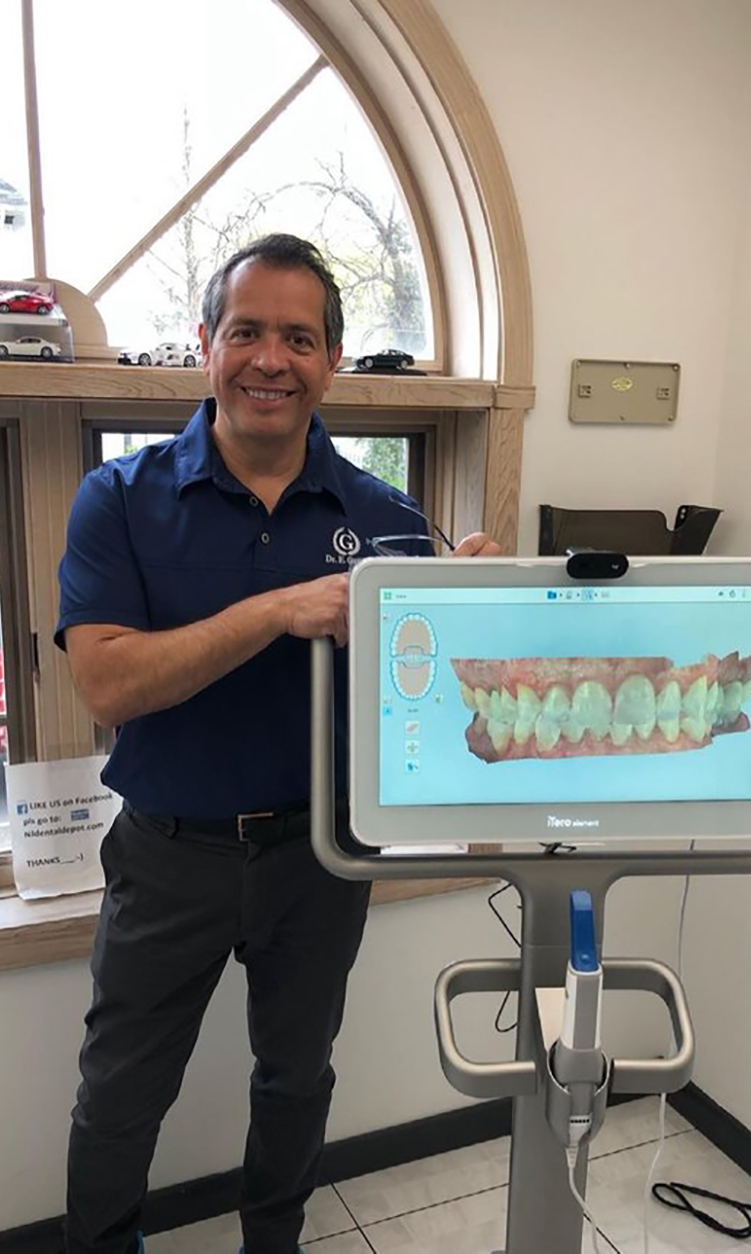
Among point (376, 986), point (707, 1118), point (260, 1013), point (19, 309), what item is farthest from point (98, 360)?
point (707, 1118)

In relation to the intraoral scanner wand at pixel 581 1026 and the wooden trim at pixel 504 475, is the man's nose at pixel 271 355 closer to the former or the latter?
the wooden trim at pixel 504 475

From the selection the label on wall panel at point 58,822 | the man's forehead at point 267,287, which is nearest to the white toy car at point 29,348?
the man's forehead at point 267,287

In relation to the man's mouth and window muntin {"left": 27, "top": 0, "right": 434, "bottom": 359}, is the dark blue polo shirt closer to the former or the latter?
the man's mouth

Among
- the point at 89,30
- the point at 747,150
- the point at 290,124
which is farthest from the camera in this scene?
the point at 747,150

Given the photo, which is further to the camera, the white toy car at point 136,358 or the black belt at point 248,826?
the white toy car at point 136,358

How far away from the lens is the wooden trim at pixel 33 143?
1.56 m

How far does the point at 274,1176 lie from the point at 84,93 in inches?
70.4

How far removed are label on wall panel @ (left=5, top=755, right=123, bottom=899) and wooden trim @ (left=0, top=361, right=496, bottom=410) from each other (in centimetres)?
63

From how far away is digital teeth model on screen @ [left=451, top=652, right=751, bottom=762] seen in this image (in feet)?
3.00

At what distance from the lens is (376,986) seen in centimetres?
192

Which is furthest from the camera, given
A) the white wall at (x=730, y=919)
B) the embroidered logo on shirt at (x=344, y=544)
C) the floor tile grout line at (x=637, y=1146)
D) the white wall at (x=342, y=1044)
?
the floor tile grout line at (x=637, y=1146)

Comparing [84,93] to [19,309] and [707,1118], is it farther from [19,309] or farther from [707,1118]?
[707,1118]

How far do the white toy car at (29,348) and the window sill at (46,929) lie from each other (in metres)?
0.90

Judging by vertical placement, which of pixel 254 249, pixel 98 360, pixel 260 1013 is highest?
pixel 254 249
